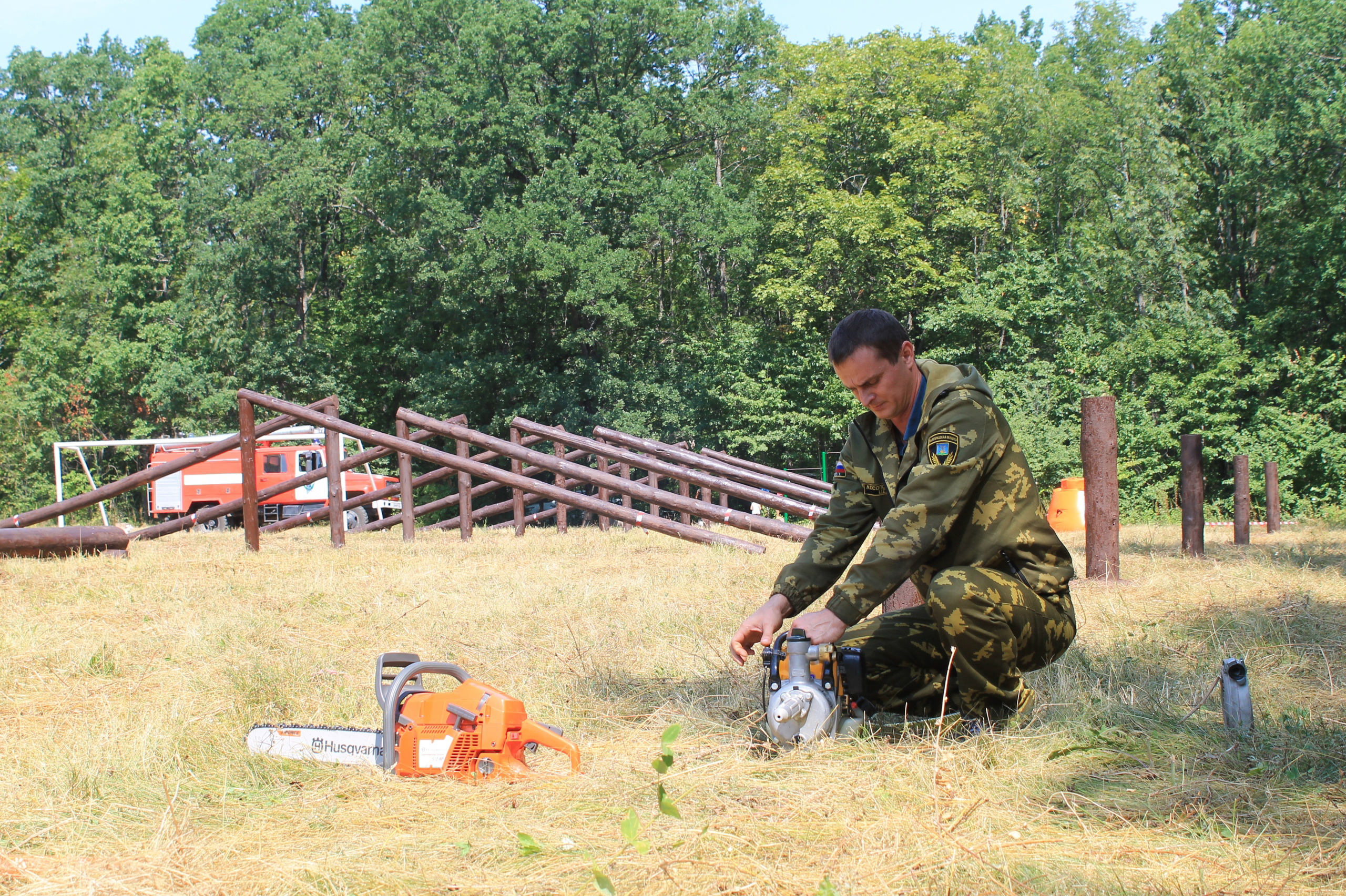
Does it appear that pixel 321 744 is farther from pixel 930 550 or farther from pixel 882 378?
pixel 882 378

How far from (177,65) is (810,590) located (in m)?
40.8

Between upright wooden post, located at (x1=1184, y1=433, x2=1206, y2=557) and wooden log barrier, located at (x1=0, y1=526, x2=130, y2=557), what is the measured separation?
848 centimetres

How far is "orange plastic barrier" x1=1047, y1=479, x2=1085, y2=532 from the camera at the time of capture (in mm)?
15750

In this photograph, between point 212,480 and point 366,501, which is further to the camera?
point 212,480

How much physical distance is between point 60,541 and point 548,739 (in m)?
6.58

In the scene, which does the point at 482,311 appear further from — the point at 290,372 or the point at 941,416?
the point at 941,416

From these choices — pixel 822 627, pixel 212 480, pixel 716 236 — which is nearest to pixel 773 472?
pixel 822 627

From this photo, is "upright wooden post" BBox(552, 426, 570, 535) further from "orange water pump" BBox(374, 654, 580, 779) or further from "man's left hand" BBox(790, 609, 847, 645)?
"man's left hand" BBox(790, 609, 847, 645)

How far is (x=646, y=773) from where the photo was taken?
3096mm

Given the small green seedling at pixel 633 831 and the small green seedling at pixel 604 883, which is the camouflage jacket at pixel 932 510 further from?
the small green seedling at pixel 604 883

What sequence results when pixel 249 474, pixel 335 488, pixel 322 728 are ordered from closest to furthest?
pixel 322 728
pixel 249 474
pixel 335 488

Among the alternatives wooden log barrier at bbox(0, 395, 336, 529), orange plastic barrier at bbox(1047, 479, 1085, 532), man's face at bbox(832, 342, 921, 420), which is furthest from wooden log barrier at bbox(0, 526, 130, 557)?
orange plastic barrier at bbox(1047, 479, 1085, 532)

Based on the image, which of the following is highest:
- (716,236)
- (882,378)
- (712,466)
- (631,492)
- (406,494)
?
(716,236)

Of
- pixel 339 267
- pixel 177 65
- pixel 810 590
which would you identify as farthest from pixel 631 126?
pixel 810 590
